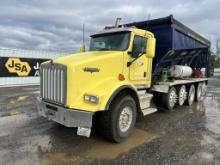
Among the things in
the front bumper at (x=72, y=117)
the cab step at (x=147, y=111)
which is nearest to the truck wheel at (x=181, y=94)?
the cab step at (x=147, y=111)

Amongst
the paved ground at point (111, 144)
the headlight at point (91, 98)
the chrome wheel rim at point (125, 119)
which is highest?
the headlight at point (91, 98)

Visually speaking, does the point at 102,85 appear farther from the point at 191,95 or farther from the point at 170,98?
the point at 191,95

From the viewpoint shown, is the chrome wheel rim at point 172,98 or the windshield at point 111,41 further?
the chrome wheel rim at point 172,98

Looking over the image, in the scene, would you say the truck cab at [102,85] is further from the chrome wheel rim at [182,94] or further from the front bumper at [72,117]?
the chrome wheel rim at [182,94]

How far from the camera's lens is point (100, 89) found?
491 cm

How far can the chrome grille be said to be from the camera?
4.69m

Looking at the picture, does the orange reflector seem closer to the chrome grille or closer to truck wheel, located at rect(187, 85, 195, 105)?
the chrome grille

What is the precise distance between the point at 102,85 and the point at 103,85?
2cm

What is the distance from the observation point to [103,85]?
5047 millimetres

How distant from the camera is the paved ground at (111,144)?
171 inches

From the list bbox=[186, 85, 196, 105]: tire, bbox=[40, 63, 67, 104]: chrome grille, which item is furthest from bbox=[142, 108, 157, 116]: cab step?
bbox=[186, 85, 196, 105]: tire

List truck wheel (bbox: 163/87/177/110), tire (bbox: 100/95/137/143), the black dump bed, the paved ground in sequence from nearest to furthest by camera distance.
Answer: the paved ground → tire (bbox: 100/95/137/143) → the black dump bed → truck wheel (bbox: 163/87/177/110)

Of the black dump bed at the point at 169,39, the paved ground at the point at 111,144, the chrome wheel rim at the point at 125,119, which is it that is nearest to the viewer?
the paved ground at the point at 111,144

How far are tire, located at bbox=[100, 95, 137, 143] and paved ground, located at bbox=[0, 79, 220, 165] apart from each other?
0.65ft
